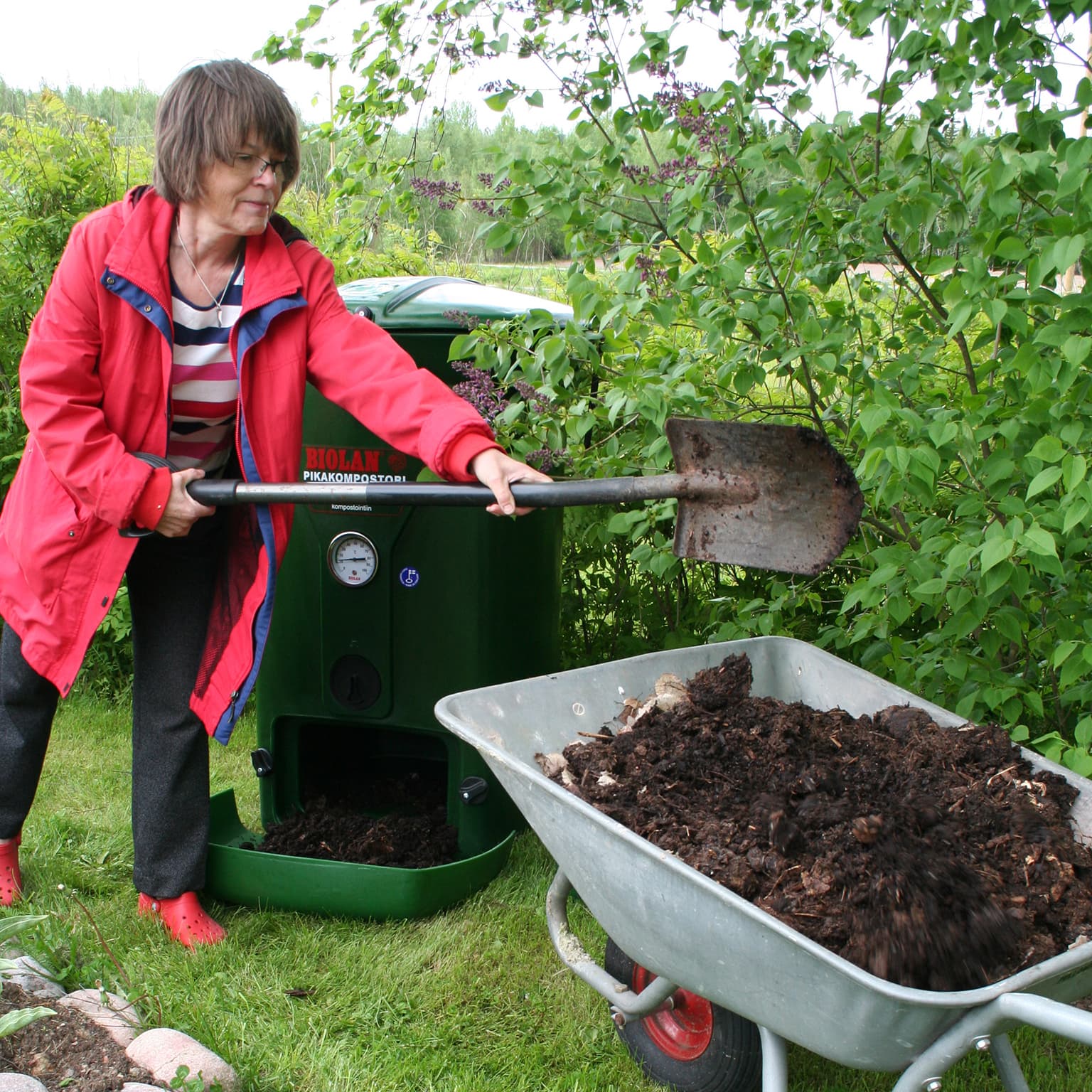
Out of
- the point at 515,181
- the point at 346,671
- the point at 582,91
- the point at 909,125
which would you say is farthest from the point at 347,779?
the point at 909,125

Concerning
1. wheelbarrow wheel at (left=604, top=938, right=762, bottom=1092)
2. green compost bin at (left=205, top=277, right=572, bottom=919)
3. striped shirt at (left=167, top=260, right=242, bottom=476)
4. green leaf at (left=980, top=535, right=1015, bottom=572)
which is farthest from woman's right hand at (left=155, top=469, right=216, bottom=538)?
green leaf at (left=980, top=535, right=1015, bottom=572)

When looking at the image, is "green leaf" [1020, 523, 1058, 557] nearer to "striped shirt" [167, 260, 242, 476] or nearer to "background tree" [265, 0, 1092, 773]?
"background tree" [265, 0, 1092, 773]

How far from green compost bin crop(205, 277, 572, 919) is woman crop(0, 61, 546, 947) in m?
0.25

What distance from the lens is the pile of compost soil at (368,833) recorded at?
272 cm

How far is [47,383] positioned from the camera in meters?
2.16

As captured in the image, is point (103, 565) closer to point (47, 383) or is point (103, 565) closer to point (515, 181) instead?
point (47, 383)

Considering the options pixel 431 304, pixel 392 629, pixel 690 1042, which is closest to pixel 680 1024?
pixel 690 1042

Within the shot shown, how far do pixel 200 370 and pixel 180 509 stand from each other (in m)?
0.35

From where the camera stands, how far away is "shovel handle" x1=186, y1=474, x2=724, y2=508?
1.92 metres

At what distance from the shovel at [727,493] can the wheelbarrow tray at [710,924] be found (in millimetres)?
335

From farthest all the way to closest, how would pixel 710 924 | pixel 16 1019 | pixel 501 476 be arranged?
pixel 501 476
pixel 16 1019
pixel 710 924

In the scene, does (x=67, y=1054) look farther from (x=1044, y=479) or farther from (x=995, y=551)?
(x=1044, y=479)

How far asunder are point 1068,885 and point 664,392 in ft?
4.00

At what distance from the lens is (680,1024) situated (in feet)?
6.80
